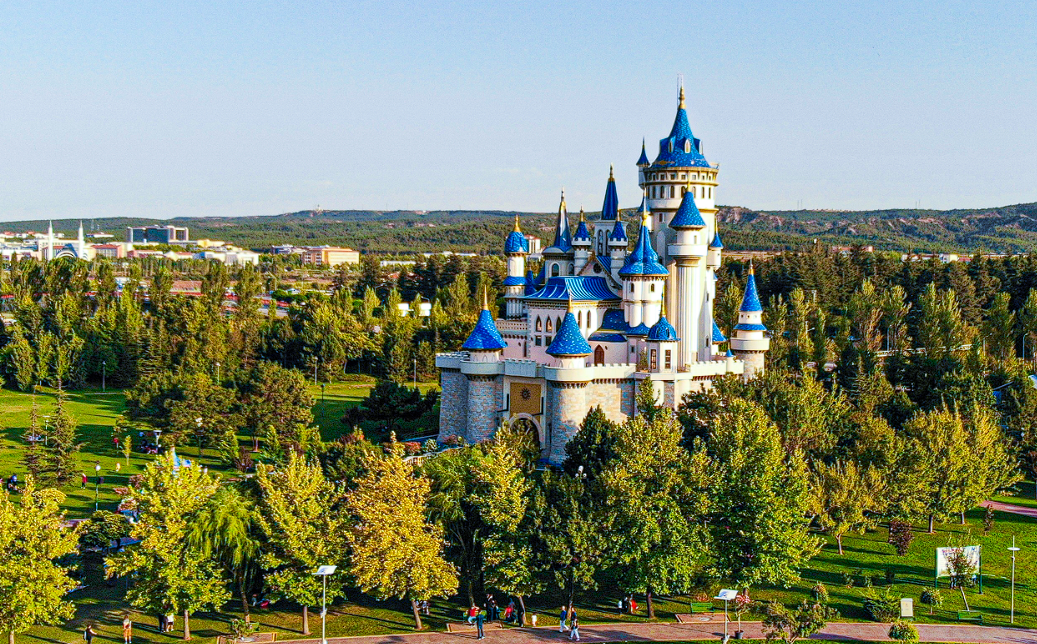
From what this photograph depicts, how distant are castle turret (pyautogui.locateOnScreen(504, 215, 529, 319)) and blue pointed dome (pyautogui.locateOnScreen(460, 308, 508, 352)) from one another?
19.3 feet

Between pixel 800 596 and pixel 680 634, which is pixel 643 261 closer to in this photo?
pixel 800 596

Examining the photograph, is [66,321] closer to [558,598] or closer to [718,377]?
[718,377]

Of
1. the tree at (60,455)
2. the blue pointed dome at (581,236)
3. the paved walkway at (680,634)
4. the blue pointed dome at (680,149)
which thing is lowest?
the paved walkway at (680,634)

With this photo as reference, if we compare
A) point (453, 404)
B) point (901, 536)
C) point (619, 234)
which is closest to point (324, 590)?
point (901, 536)

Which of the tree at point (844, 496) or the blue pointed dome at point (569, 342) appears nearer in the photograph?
the tree at point (844, 496)

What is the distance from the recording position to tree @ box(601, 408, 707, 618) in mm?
38419

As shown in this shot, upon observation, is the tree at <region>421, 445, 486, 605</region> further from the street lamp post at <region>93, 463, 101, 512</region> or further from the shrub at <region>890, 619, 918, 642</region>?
the street lamp post at <region>93, 463, 101, 512</region>

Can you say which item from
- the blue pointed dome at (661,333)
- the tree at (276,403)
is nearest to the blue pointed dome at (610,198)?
the blue pointed dome at (661,333)

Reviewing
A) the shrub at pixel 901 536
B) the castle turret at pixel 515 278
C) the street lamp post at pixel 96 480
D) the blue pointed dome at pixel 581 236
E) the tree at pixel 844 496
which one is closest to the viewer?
the tree at pixel 844 496

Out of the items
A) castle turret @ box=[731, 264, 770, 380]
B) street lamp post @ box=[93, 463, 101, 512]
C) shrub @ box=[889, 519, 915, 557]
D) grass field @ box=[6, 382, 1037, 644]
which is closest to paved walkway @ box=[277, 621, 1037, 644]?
grass field @ box=[6, 382, 1037, 644]

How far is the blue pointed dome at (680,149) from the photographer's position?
200ft

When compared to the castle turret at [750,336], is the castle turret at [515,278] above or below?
above

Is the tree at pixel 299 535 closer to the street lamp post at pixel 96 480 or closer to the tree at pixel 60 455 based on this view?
the street lamp post at pixel 96 480

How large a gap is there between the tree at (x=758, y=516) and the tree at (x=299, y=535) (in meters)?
12.9
